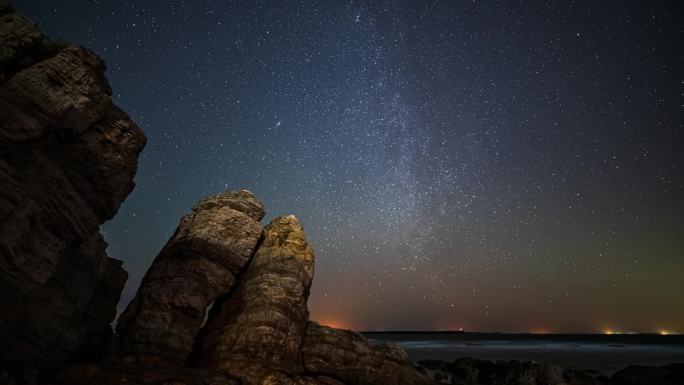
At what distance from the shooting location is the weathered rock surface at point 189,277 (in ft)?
72.1

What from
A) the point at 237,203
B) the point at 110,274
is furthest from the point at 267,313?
the point at 110,274

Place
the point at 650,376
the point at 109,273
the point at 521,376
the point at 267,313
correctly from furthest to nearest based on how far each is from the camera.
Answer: the point at 650,376 < the point at 521,376 < the point at 109,273 < the point at 267,313

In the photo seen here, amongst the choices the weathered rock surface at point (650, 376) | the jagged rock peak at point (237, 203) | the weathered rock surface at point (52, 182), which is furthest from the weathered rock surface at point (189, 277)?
the weathered rock surface at point (650, 376)

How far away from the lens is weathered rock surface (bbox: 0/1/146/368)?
15.5 metres

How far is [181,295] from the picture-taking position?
2344cm

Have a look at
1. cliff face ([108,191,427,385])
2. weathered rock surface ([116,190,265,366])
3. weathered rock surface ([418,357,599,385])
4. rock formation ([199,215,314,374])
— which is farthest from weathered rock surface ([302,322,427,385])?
weathered rock surface ([418,357,599,385])

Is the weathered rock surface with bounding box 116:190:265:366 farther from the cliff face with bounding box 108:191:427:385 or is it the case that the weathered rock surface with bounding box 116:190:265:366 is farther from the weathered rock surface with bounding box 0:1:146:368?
the weathered rock surface with bounding box 0:1:146:368

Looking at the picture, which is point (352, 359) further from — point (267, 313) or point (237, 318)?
point (237, 318)

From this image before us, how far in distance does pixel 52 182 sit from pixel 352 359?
19623mm

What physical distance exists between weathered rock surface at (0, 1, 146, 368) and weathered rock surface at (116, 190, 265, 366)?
9.39 feet

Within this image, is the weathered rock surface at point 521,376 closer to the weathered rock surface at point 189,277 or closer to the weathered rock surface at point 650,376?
the weathered rock surface at point 650,376

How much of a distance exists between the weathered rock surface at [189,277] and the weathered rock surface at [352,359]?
23.1 ft

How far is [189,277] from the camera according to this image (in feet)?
80.6

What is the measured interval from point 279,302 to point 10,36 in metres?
19.1
